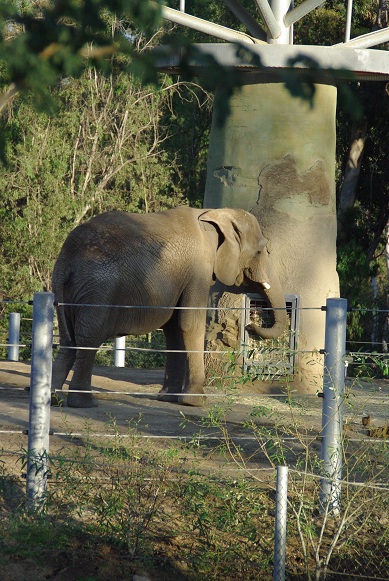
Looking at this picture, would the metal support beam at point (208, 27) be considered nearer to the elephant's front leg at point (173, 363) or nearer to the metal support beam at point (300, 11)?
the metal support beam at point (300, 11)

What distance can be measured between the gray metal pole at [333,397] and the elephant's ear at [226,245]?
149 inches

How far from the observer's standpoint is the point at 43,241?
2055 centimetres

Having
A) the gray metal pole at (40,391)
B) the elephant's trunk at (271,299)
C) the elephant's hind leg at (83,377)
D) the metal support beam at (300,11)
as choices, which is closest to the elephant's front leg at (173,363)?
the elephant's trunk at (271,299)

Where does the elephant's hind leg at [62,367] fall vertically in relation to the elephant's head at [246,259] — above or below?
below

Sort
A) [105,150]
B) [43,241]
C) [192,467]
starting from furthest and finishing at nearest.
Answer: [105,150], [43,241], [192,467]

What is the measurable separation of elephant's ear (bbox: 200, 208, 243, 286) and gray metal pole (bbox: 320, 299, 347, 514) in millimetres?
3774

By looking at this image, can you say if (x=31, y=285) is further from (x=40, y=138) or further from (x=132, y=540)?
(x=132, y=540)

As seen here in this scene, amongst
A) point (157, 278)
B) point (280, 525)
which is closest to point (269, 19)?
point (157, 278)

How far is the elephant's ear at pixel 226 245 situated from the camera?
1020 centimetres

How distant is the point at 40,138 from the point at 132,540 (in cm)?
1567

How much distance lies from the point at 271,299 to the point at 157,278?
4.81ft

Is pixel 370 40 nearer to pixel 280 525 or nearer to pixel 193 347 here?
pixel 193 347

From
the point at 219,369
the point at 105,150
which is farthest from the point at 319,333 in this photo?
the point at 105,150

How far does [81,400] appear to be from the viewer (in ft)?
30.1
